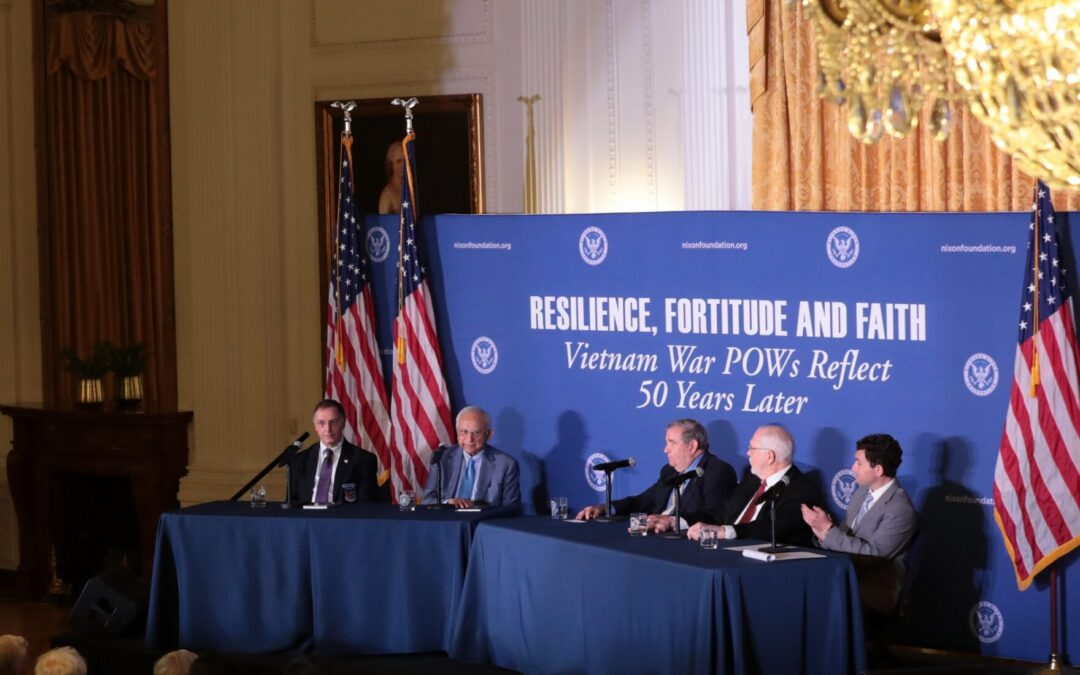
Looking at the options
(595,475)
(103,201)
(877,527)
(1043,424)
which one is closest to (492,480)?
(595,475)

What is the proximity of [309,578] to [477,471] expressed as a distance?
3.50ft

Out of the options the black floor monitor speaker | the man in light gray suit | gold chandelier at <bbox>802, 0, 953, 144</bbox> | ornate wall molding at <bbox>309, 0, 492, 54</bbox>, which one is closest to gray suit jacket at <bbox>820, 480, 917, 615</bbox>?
the man in light gray suit

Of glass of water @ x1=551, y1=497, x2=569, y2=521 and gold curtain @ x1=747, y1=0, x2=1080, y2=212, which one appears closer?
glass of water @ x1=551, y1=497, x2=569, y2=521

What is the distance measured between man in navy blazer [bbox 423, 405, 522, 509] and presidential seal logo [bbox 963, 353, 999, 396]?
2.39 m

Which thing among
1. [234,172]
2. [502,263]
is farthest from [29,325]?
[502,263]

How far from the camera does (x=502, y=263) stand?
936 cm

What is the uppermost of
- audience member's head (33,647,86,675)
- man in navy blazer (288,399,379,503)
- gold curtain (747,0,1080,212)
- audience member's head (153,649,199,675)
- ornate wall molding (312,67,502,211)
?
ornate wall molding (312,67,502,211)

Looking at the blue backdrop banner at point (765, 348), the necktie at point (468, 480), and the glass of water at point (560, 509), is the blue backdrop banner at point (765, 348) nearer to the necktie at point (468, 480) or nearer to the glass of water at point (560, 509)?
the necktie at point (468, 480)

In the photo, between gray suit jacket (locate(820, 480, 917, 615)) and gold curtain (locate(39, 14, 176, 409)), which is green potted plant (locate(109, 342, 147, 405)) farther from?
gray suit jacket (locate(820, 480, 917, 615))

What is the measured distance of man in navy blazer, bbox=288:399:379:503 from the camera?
8711 millimetres

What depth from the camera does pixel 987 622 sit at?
296 inches

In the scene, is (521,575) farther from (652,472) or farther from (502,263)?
(502,263)

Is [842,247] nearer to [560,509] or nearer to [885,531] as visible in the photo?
[885,531]

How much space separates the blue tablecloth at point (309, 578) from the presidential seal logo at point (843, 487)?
1.68 meters
